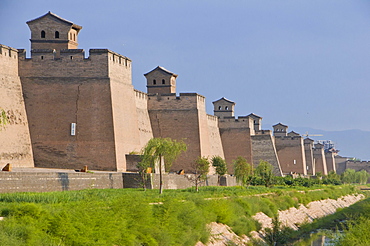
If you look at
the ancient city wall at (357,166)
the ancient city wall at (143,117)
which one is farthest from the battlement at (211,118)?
the ancient city wall at (357,166)

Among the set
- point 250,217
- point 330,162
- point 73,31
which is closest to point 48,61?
point 73,31

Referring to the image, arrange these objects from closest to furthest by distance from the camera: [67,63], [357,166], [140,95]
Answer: [67,63] < [140,95] < [357,166]

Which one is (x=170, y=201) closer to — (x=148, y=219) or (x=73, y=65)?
(x=148, y=219)

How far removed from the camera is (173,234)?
12.7 metres

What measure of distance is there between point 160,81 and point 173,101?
312 centimetres

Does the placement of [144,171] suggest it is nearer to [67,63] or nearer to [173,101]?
[67,63]

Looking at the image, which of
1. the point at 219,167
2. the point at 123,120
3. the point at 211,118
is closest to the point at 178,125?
the point at 219,167

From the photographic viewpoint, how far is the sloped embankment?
51.1 ft

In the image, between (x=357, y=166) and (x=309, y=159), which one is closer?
(x=309, y=159)

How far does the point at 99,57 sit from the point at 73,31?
307 cm

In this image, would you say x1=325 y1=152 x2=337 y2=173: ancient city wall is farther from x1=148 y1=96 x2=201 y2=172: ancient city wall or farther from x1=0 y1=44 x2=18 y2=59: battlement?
x1=0 y1=44 x2=18 y2=59: battlement

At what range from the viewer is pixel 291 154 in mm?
56281

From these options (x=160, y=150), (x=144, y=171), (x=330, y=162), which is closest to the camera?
(x=160, y=150)

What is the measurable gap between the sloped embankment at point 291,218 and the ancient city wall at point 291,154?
45.4 feet
